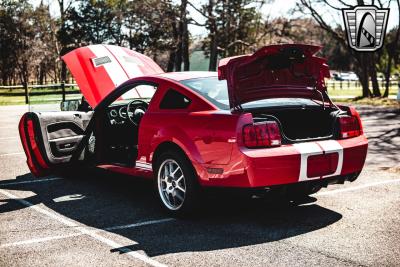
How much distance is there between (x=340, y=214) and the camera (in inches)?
210

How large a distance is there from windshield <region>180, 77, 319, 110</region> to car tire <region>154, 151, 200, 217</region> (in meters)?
0.65

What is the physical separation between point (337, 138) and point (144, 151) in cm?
205

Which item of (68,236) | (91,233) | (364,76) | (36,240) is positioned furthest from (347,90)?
(36,240)

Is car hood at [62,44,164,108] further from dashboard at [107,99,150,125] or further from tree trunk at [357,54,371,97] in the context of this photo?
tree trunk at [357,54,371,97]

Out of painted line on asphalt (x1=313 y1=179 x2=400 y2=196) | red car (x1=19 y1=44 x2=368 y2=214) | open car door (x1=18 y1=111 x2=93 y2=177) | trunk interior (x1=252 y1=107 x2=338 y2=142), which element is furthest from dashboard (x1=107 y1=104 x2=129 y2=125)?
painted line on asphalt (x1=313 y1=179 x2=400 y2=196)

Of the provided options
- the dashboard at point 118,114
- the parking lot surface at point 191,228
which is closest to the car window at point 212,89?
the parking lot surface at point 191,228

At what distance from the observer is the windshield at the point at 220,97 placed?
16.4 ft

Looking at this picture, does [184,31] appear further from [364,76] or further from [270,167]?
[270,167]

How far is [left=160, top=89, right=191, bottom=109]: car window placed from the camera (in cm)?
522

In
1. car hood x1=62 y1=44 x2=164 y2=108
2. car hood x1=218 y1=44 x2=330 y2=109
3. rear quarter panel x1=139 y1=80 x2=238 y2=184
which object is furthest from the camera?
car hood x1=62 y1=44 x2=164 y2=108

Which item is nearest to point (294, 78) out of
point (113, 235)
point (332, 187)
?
point (332, 187)

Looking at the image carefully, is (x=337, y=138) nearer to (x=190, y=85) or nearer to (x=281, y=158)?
(x=281, y=158)

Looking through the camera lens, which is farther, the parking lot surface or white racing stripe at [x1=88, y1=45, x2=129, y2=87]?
white racing stripe at [x1=88, y1=45, x2=129, y2=87]

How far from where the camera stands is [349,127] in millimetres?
5289
